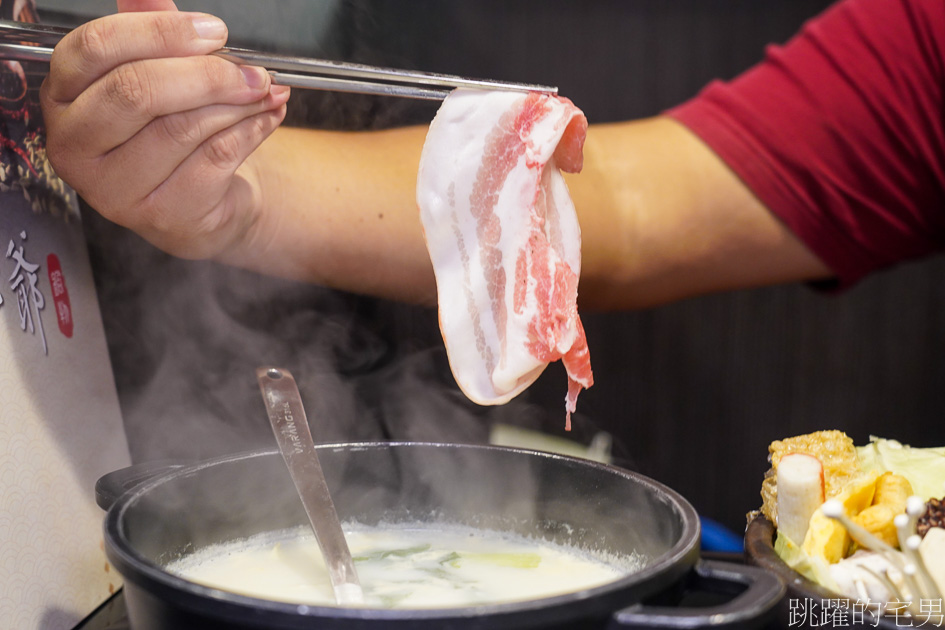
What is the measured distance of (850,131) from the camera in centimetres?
156

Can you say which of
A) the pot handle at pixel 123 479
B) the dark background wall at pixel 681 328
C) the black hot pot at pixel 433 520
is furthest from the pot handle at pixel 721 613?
the dark background wall at pixel 681 328

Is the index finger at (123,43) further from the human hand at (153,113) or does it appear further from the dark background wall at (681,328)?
the dark background wall at (681,328)

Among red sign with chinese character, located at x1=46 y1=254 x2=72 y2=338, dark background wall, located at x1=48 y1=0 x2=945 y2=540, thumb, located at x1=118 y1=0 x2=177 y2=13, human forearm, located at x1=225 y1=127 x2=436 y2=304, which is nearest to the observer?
thumb, located at x1=118 y1=0 x2=177 y2=13

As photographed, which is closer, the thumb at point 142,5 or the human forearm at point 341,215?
the thumb at point 142,5

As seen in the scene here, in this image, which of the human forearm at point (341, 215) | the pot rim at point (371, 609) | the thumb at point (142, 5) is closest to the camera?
the pot rim at point (371, 609)

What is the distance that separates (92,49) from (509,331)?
1.67ft

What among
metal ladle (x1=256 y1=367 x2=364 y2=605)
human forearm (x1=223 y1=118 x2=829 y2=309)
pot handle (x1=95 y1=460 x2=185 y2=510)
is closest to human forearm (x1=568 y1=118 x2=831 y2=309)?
human forearm (x1=223 y1=118 x2=829 y2=309)

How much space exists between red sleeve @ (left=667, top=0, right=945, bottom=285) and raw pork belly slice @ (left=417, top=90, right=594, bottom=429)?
814mm

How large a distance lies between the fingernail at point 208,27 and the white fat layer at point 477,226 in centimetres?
25

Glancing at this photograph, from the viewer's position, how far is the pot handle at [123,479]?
2.48 feet

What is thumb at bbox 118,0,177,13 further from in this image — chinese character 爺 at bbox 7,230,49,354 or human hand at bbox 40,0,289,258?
A: chinese character 爺 at bbox 7,230,49,354

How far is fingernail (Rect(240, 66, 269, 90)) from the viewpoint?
0.87 m

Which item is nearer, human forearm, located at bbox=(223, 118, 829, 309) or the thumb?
the thumb

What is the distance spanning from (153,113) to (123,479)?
0.37 meters
